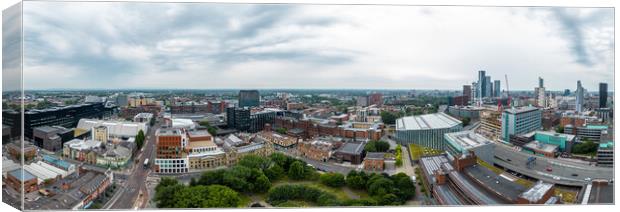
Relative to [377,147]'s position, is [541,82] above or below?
above

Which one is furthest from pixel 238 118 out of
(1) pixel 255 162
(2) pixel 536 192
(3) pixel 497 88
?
(2) pixel 536 192

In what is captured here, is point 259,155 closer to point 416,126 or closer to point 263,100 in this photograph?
point 263,100

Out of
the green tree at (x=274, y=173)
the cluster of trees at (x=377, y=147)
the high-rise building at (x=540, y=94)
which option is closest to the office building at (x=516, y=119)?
the high-rise building at (x=540, y=94)

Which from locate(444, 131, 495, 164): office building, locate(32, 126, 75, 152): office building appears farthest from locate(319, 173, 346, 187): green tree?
locate(32, 126, 75, 152): office building

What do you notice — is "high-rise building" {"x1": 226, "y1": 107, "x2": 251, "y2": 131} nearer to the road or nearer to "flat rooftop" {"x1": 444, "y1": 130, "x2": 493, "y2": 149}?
the road

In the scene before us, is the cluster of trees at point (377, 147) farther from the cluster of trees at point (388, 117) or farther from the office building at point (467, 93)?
Answer: the office building at point (467, 93)

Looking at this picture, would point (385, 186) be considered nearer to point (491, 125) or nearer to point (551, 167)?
point (491, 125)
